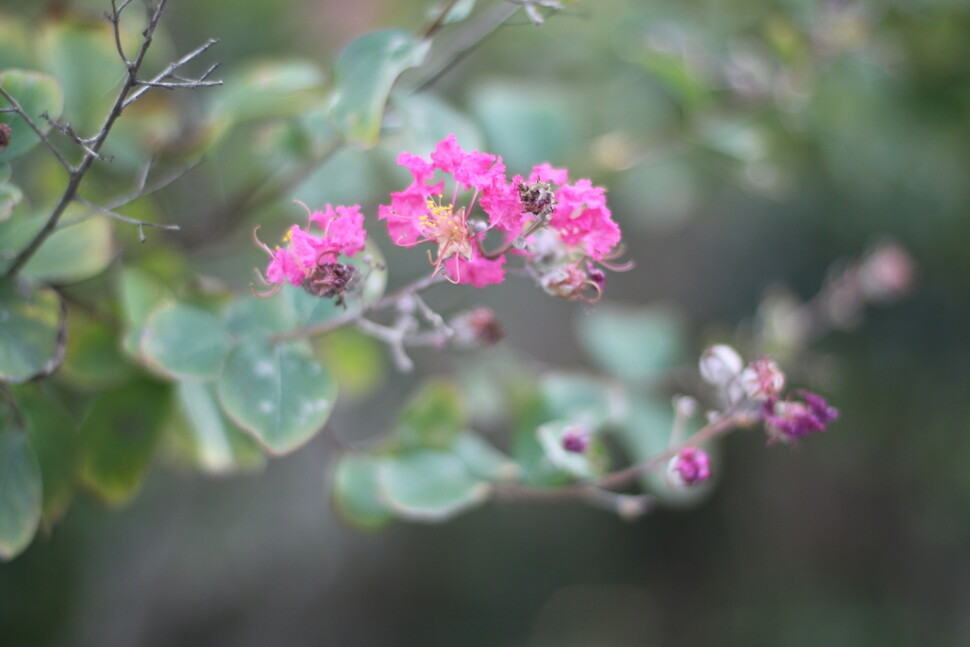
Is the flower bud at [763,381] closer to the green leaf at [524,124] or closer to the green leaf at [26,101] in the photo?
the green leaf at [524,124]

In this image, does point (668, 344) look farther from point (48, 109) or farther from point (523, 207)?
point (48, 109)

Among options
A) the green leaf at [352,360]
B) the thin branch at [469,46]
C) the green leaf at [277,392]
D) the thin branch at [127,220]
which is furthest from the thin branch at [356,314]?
the green leaf at [352,360]

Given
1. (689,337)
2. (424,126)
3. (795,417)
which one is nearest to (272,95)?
(424,126)

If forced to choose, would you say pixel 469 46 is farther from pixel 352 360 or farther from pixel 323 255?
pixel 352 360

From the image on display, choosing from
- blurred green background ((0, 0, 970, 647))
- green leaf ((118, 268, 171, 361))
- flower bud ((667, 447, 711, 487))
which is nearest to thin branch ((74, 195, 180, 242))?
green leaf ((118, 268, 171, 361))

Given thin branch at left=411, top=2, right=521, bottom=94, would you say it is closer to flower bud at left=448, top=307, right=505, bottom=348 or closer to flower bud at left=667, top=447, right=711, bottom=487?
flower bud at left=448, top=307, right=505, bottom=348
